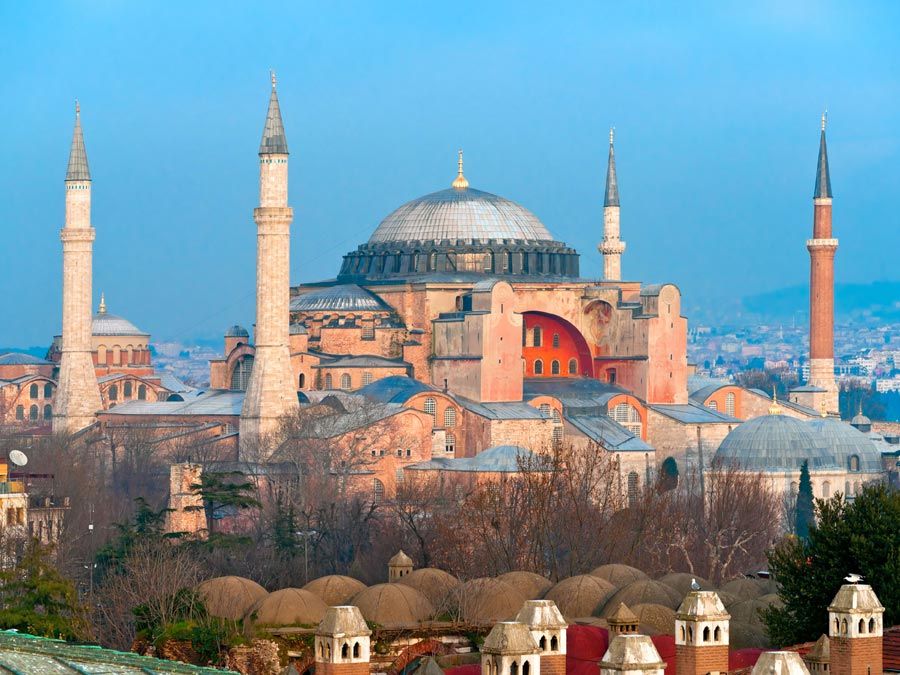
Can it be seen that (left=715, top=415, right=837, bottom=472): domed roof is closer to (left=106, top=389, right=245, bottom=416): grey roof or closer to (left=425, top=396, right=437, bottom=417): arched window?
(left=425, top=396, right=437, bottom=417): arched window

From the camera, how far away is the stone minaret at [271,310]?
198ft

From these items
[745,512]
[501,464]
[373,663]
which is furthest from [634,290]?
[373,663]

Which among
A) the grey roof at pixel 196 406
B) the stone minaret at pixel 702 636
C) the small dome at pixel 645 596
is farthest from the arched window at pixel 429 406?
the stone minaret at pixel 702 636

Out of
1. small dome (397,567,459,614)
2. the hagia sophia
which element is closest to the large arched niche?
the hagia sophia

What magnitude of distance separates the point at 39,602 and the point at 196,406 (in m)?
33.6

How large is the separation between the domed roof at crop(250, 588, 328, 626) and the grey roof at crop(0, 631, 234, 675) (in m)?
16.5

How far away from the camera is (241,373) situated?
68.2 m

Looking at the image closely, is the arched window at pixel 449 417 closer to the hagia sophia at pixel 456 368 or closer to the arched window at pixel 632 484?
the hagia sophia at pixel 456 368

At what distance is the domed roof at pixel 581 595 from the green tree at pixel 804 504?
66.9ft

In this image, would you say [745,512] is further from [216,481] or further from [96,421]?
[96,421]

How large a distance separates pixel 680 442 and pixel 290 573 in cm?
2386

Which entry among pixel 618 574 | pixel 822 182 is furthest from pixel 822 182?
pixel 618 574

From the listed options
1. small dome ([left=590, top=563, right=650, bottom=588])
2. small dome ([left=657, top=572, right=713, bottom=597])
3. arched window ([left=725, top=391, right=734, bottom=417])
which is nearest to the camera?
small dome ([left=657, top=572, right=713, bottom=597])

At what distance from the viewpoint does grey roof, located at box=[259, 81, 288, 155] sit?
6103 centimetres
